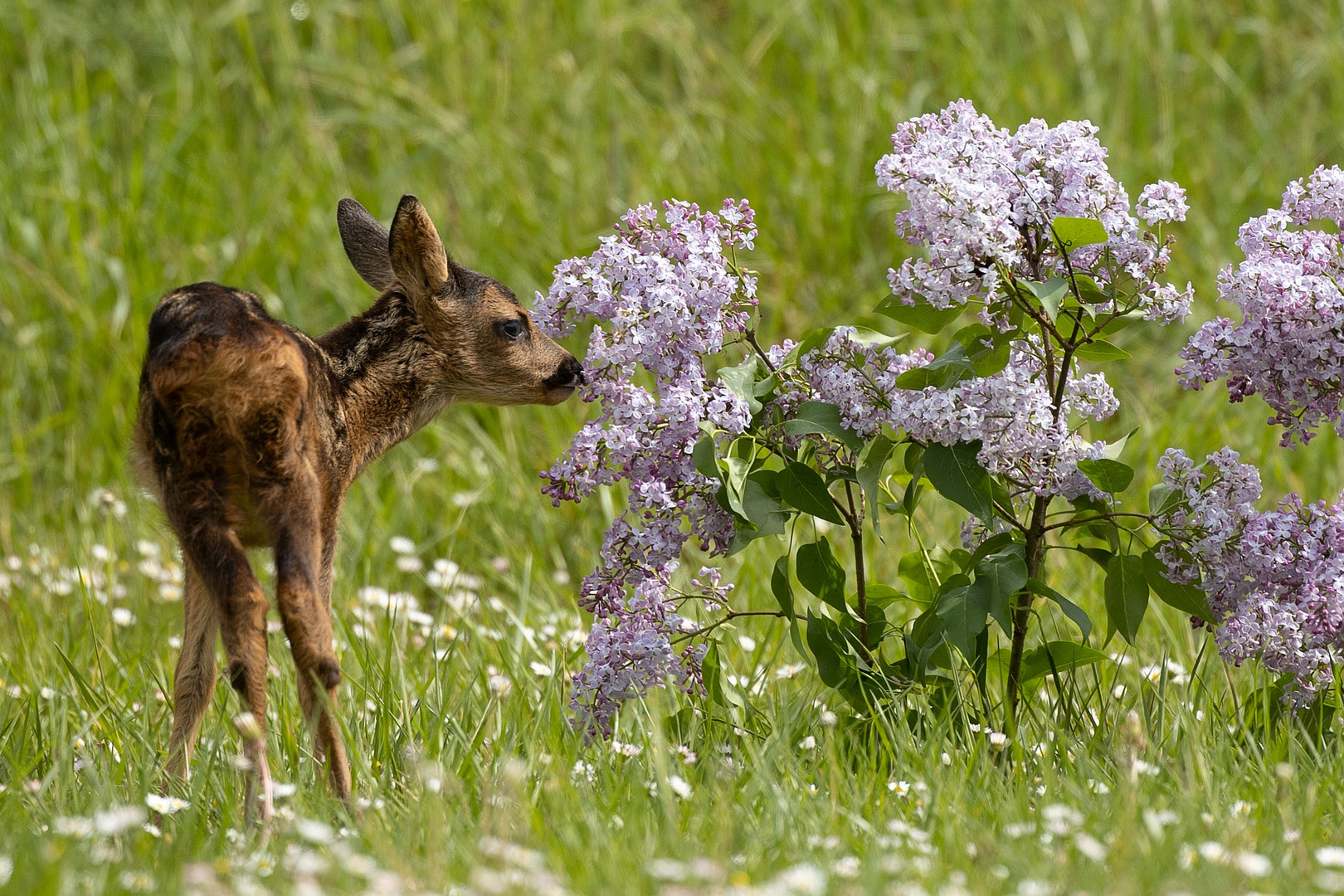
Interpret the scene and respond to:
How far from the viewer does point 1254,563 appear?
365 centimetres

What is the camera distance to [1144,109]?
8547 millimetres

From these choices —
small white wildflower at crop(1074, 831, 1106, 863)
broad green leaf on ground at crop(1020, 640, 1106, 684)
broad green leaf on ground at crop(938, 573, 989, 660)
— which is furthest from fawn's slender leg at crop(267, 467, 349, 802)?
broad green leaf on ground at crop(1020, 640, 1106, 684)

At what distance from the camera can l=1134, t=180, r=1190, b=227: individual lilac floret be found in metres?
3.45

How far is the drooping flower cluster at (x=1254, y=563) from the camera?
365 centimetres

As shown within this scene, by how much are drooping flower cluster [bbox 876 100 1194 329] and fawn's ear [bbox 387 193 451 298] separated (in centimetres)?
131

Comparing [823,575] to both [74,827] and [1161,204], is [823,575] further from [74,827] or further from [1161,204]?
[74,827]

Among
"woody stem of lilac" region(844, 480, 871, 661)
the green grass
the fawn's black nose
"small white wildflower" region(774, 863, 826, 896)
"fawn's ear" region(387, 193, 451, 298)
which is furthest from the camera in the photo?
the fawn's black nose

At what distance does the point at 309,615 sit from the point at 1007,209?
68.8 inches

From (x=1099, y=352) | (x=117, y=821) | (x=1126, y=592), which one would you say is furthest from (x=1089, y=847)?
(x=117, y=821)

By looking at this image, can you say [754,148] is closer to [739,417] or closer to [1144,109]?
[1144,109]

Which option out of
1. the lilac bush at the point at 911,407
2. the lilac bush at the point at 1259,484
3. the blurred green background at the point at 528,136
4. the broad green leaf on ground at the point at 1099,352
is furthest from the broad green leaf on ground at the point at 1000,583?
the blurred green background at the point at 528,136

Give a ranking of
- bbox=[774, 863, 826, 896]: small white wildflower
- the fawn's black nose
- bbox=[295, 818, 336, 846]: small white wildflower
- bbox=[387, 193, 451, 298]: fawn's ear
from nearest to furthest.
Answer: bbox=[774, 863, 826, 896]: small white wildflower < bbox=[295, 818, 336, 846]: small white wildflower < bbox=[387, 193, 451, 298]: fawn's ear < the fawn's black nose

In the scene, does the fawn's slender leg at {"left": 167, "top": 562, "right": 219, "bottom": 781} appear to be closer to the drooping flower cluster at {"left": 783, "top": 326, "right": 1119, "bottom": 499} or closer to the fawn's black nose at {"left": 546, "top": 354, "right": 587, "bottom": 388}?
the fawn's black nose at {"left": 546, "top": 354, "right": 587, "bottom": 388}

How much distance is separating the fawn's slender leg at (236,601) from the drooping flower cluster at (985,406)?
134 centimetres
